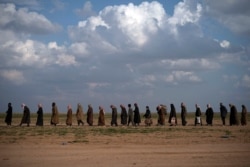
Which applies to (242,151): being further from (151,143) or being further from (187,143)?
(151,143)

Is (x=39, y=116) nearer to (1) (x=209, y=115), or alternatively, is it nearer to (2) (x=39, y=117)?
(2) (x=39, y=117)

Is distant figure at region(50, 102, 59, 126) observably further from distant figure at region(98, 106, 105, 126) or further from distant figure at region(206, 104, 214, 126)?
distant figure at region(206, 104, 214, 126)

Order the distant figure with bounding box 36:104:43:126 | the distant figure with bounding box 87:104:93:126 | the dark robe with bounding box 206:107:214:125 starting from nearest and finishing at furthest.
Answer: the distant figure with bounding box 36:104:43:126
the distant figure with bounding box 87:104:93:126
the dark robe with bounding box 206:107:214:125

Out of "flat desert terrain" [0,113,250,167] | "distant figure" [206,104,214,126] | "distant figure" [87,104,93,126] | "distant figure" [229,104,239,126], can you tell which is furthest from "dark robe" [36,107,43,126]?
"distant figure" [229,104,239,126]

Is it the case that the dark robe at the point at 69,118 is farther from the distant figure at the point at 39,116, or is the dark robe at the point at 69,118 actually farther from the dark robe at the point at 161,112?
the dark robe at the point at 161,112

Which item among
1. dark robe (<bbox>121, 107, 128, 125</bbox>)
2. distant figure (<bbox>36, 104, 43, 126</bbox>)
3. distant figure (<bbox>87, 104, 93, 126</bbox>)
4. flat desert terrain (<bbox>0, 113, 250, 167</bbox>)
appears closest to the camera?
flat desert terrain (<bbox>0, 113, 250, 167</bbox>)

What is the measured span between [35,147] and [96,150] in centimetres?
273

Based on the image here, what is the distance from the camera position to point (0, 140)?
16938 mm

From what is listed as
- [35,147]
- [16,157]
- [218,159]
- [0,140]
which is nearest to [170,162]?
[218,159]

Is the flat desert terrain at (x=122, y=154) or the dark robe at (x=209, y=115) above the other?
the dark robe at (x=209, y=115)

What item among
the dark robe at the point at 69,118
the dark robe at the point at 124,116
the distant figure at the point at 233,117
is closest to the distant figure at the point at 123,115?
the dark robe at the point at 124,116

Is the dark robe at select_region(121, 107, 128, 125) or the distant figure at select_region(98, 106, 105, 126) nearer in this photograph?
the distant figure at select_region(98, 106, 105, 126)

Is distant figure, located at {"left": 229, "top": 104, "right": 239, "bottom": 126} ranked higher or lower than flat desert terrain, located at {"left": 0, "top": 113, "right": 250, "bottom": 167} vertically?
higher

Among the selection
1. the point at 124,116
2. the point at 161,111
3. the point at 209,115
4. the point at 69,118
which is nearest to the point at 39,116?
the point at 69,118
